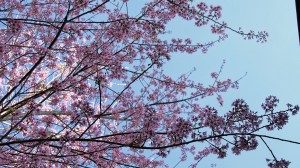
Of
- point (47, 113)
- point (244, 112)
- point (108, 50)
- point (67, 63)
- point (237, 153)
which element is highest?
point (67, 63)

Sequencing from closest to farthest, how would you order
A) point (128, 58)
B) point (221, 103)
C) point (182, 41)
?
1. point (128, 58)
2. point (182, 41)
3. point (221, 103)

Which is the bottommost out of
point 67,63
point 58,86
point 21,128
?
point 21,128

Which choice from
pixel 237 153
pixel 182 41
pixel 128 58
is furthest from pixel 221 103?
pixel 237 153

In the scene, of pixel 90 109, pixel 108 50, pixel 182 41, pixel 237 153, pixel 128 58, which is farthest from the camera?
pixel 182 41

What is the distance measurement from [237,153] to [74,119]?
85.3 inches

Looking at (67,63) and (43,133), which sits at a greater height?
(67,63)

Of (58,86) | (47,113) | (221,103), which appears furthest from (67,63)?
(221,103)

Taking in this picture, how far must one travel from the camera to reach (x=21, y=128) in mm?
6160

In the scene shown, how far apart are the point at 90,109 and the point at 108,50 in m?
2.44

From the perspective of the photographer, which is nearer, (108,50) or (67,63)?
(108,50)

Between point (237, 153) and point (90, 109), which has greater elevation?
point (90, 109)

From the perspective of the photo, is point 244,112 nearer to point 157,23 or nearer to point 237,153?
point 237,153

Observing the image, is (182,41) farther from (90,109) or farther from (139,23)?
(90,109)

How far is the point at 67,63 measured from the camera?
7.81 m
